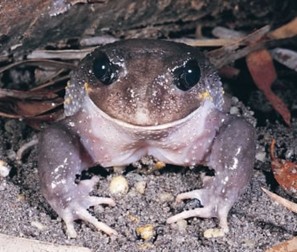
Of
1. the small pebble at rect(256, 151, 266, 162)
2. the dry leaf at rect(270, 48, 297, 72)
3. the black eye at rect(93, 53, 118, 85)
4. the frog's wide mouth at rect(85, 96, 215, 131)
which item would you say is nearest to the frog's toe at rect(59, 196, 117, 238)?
the frog's wide mouth at rect(85, 96, 215, 131)

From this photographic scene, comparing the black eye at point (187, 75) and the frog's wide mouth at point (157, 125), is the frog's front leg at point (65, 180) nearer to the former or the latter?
the frog's wide mouth at point (157, 125)

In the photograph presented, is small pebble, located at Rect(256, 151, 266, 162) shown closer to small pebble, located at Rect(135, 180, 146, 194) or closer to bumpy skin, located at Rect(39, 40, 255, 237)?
bumpy skin, located at Rect(39, 40, 255, 237)

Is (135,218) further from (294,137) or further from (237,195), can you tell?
(294,137)

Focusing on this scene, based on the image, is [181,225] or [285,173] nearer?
[181,225]

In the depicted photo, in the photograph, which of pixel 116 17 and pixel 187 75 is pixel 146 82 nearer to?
pixel 187 75

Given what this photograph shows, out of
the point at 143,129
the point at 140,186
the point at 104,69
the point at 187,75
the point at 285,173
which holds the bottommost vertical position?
the point at 285,173

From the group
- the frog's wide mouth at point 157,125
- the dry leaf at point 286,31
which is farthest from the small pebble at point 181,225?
the dry leaf at point 286,31

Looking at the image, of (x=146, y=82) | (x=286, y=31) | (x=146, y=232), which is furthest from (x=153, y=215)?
(x=286, y=31)

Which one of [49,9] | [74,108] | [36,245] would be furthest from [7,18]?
[36,245]

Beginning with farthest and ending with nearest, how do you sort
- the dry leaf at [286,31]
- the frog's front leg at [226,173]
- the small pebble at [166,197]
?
the dry leaf at [286,31], the small pebble at [166,197], the frog's front leg at [226,173]
